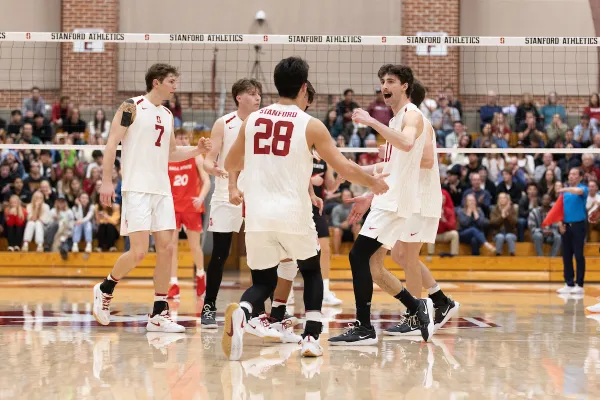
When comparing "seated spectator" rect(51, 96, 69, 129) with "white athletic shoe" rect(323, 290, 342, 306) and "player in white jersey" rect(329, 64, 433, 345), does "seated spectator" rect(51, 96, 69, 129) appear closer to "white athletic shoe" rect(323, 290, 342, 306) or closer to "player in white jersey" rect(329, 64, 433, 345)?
"white athletic shoe" rect(323, 290, 342, 306)

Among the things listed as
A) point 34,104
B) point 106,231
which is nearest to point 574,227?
point 106,231

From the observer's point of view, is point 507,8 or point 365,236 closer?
point 365,236


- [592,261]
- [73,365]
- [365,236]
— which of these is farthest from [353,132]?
[73,365]

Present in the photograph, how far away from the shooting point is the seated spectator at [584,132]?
53.0ft

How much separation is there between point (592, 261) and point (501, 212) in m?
1.68

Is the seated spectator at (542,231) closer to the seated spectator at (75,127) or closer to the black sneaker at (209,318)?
the seated spectator at (75,127)

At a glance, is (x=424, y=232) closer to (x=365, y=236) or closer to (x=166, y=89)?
(x=365, y=236)

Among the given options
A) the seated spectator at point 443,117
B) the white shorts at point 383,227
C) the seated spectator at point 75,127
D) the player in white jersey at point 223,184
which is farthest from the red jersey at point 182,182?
the seated spectator at point 443,117

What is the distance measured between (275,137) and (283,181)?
0.29m

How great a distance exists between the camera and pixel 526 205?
1500cm

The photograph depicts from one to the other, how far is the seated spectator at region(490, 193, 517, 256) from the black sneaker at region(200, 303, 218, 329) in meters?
8.30

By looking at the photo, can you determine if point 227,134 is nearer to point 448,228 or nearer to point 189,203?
point 189,203

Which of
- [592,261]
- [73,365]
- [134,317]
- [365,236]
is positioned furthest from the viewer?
[592,261]

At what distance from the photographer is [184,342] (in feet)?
21.1
